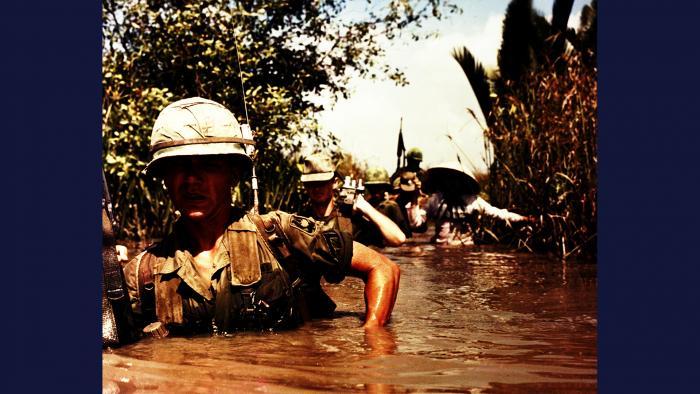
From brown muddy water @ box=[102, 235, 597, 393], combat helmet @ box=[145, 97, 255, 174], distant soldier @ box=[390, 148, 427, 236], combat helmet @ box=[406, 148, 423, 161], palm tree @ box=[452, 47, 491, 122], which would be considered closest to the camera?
brown muddy water @ box=[102, 235, 597, 393]

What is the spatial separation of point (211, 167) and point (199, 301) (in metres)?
0.60

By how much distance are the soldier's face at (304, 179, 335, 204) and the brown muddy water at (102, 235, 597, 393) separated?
1.19 meters

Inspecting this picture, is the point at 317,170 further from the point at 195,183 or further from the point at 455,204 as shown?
the point at 455,204

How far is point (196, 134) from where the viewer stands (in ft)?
12.3

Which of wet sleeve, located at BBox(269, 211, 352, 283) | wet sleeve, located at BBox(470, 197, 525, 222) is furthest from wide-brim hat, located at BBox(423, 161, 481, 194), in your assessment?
wet sleeve, located at BBox(269, 211, 352, 283)

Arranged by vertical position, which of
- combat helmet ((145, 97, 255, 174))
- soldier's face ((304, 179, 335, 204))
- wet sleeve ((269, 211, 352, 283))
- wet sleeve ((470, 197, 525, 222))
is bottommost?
wet sleeve ((269, 211, 352, 283))

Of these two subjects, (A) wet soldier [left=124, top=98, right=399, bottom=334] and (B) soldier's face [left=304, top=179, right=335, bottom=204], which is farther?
(B) soldier's face [left=304, top=179, right=335, bottom=204]

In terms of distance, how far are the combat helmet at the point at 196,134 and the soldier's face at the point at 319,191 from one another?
3.05 metres

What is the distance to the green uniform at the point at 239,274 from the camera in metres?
3.81

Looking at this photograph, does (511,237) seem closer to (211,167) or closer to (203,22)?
(203,22)

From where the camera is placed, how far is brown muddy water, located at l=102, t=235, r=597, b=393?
3031 mm

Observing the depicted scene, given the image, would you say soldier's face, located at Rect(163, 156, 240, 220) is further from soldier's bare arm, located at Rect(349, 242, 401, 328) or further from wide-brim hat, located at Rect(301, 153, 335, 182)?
wide-brim hat, located at Rect(301, 153, 335, 182)

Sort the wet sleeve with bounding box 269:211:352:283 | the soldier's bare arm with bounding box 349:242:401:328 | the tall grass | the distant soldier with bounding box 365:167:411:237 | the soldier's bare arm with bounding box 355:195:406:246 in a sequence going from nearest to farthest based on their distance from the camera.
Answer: the wet sleeve with bounding box 269:211:352:283, the soldier's bare arm with bounding box 349:242:401:328, the soldier's bare arm with bounding box 355:195:406:246, the tall grass, the distant soldier with bounding box 365:167:411:237

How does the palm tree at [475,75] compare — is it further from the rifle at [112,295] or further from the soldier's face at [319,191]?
the rifle at [112,295]
